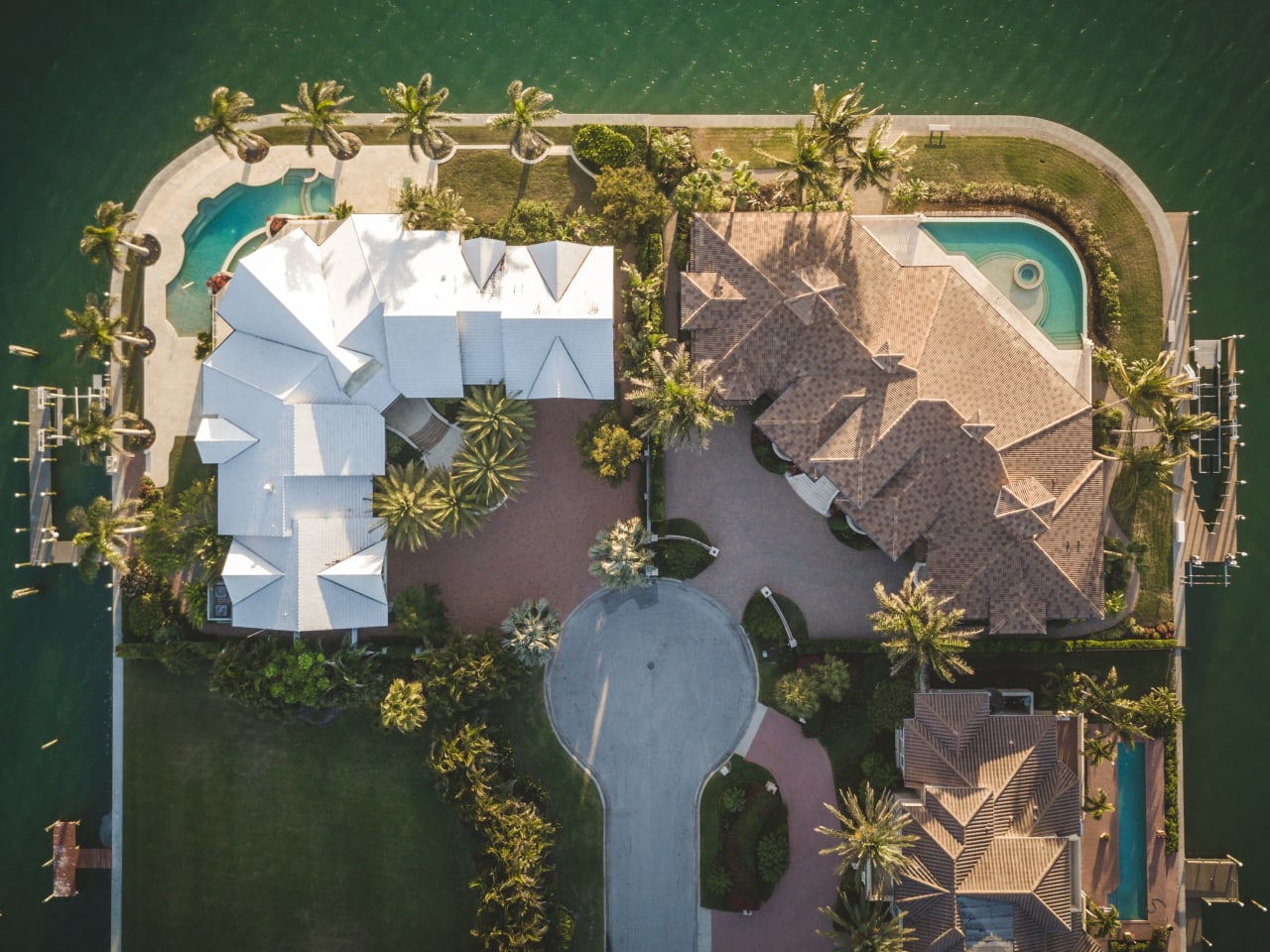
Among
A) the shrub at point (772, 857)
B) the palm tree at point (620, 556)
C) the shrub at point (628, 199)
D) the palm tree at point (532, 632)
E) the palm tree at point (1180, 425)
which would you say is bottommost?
the shrub at point (772, 857)

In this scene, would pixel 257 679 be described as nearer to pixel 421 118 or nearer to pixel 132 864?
pixel 132 864

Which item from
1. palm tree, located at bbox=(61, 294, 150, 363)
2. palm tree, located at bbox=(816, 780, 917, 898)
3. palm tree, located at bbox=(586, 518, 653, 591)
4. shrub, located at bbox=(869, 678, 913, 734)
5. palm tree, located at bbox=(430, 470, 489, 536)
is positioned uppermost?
palm tree, located at bbox=(61, 294, 150, 363)

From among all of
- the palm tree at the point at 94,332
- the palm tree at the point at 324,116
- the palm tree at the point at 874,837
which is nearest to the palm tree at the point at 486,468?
the palm tree at the point at 324,116

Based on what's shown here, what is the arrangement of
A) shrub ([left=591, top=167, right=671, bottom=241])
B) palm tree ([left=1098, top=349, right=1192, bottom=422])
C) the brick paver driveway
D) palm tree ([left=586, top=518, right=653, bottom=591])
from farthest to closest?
the brick paver driveway, shrub ([left=591, top=167, right=671, bottom=241]), palm tree ([left=1098, top=349, right=1192, bottom=422]), palm tree ([left=586, top=518, right=653, bottom=591])

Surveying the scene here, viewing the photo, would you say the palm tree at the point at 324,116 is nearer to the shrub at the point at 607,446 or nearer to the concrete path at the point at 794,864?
the shrub at the point at 607,446

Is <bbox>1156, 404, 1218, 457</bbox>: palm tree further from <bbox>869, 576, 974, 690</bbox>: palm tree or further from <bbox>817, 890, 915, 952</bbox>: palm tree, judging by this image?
<bbox>817, 890, 915, 952</bbox>: palm tree

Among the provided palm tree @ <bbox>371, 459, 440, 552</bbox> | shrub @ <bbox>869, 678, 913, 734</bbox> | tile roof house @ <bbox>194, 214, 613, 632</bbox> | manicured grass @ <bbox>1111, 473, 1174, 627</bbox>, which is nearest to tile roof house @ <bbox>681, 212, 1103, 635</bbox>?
manicured grass @ <bbox>1111, 473, 1174, 627</bbox>

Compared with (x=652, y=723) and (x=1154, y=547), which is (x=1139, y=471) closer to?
(x=1154, y=547)
